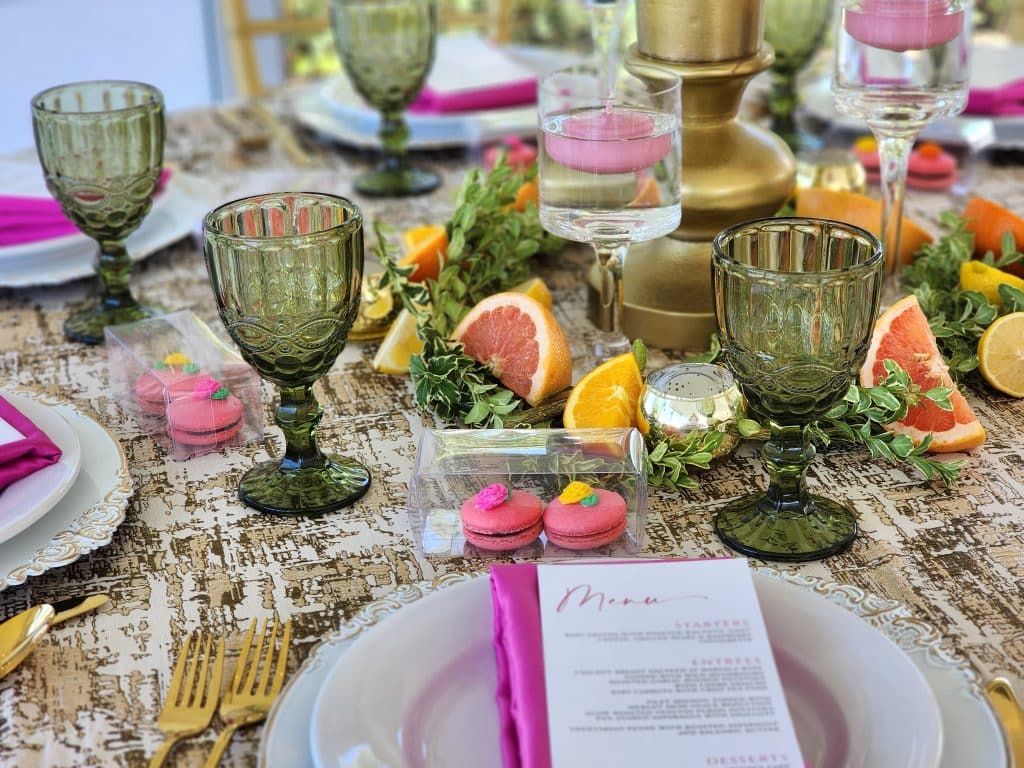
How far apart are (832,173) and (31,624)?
1.02 metres

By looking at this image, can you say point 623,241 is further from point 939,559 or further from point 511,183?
point 939,559

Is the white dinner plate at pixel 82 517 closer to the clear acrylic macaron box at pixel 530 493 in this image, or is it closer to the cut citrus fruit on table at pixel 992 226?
the clear acrylic macaron box at pixel 530 493

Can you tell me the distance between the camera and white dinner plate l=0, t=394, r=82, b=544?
0.74 metres

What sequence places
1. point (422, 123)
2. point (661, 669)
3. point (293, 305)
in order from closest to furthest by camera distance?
point (661, 669) < point (293, 305) < point (422, 123)

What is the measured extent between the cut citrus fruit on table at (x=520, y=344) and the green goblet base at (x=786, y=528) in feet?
0.61

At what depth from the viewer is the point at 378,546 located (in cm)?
78

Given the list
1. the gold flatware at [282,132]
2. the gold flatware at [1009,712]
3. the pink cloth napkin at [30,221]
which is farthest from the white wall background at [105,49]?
the gold flatware at [1009,712]

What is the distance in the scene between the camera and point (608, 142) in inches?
35.9

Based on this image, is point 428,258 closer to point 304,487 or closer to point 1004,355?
point 304,487

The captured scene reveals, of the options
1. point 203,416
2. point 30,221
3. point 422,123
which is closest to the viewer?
point 203,416

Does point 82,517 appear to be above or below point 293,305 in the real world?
below

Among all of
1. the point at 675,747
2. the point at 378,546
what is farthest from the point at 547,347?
the point at 675,747

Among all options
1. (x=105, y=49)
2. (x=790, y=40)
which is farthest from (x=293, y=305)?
(x=105, y=49)

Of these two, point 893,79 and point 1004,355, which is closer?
point 1004,355
